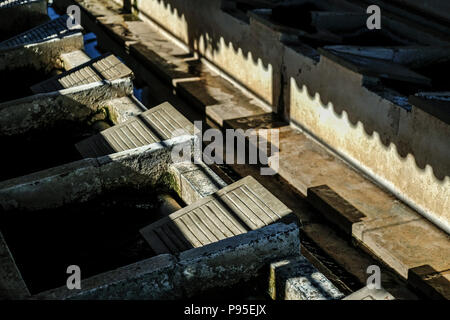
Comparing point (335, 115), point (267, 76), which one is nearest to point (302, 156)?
point (335, 115)

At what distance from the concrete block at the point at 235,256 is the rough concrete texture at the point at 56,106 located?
3532 mm

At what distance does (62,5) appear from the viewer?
16.0 m

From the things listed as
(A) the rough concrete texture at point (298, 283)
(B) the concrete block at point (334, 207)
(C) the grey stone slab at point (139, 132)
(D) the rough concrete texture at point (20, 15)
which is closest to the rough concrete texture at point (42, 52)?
(D) the rough concrete texture at point (20, 15)

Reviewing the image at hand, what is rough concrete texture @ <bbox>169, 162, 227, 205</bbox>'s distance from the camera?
598 centimetres

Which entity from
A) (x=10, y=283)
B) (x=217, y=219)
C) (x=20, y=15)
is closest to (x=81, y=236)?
(x=217, y=219)

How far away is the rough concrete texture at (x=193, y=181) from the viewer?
598 cm

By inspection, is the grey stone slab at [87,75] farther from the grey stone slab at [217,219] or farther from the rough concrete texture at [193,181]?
the grey stone slab at [217,219]

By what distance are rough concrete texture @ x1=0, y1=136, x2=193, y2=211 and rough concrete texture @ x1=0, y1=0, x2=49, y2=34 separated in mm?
6537

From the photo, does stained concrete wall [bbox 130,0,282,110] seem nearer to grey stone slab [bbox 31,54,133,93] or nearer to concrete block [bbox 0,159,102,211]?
grey stone slab [bbox 31,54,133,93]

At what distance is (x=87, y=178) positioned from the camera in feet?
19.5

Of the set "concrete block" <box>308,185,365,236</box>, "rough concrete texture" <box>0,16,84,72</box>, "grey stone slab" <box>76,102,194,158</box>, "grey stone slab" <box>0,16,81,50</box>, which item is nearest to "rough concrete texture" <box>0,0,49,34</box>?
"grey stone slab" <box>0,16,81,50</box>

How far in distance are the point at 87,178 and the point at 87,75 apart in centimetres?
289
